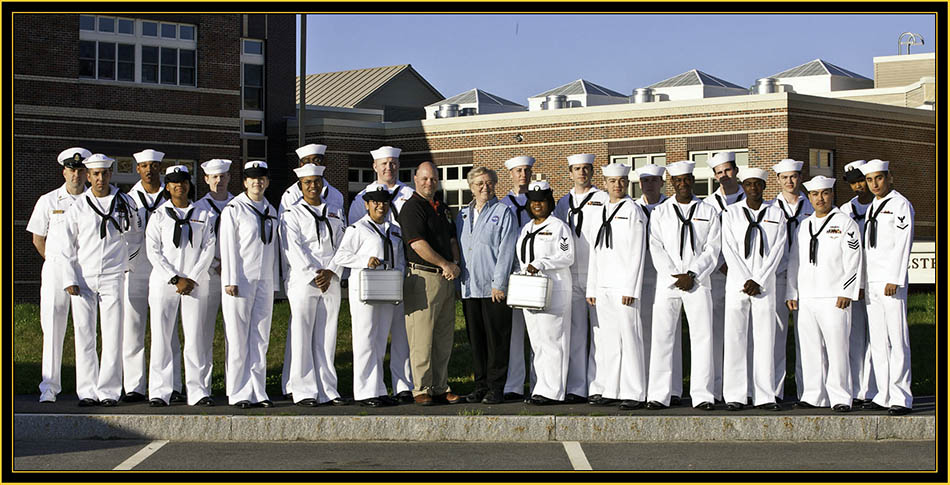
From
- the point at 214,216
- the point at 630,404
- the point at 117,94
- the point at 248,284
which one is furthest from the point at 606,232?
the point at 117,94

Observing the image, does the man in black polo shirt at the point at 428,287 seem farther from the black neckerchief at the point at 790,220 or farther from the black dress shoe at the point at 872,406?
the black dress shoe at the point at 872,406

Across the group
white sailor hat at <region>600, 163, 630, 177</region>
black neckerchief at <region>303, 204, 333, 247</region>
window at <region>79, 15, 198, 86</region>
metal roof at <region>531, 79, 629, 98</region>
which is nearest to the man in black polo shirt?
black neckerchief at <region>303, 204, 333, 247</region>

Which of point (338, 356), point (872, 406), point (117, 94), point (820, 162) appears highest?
point (117, 94)

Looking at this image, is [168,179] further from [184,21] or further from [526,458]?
[184,21]

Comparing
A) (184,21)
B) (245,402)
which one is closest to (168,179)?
(245,402)

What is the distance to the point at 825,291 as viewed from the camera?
1126 centimetres

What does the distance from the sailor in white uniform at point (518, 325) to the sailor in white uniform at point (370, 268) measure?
1114 millimetres

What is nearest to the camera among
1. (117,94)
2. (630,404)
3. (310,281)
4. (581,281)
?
(630,404)

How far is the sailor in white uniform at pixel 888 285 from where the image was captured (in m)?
11.1

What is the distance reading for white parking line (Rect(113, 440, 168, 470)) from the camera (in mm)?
9156

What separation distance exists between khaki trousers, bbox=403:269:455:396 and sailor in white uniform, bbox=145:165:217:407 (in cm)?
180

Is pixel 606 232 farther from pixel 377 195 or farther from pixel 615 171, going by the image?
pixel 377 195

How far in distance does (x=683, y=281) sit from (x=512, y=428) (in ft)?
6.62

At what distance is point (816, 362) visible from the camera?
1137 centimetres
